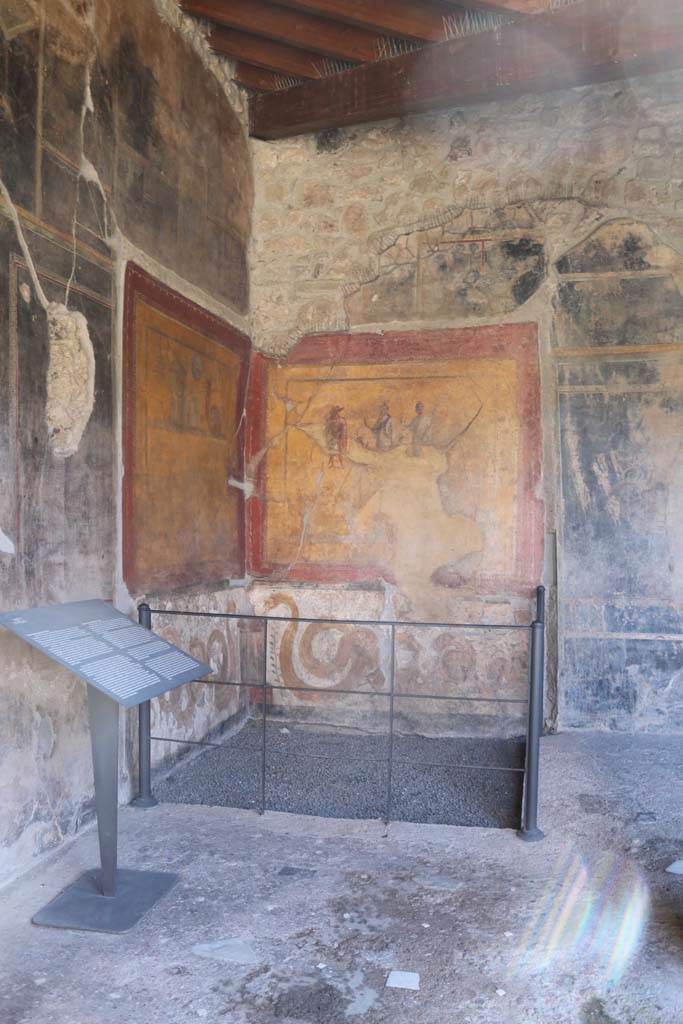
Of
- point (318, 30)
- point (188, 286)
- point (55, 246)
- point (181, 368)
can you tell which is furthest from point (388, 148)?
point (55, 246)

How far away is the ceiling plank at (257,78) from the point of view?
16.2 feet

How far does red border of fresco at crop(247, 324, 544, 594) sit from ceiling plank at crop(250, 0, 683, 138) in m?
1.42

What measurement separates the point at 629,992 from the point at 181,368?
346cm

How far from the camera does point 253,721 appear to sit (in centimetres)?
511

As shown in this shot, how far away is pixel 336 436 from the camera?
17.0ft

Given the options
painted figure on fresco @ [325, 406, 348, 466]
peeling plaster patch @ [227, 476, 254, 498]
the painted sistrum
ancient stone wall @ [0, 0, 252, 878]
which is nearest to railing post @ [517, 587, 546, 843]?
the painted sistrum

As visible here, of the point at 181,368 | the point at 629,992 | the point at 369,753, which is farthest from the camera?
the point at 369,753

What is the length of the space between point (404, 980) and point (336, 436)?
3543 mm

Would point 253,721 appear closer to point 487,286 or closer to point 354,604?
point 354,604

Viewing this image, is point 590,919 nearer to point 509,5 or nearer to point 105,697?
point 105,697

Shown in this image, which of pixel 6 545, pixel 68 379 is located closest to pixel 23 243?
pixel 68 379

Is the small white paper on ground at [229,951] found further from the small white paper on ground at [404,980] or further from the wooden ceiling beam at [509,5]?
the wooden ceiling beam at [509,5]

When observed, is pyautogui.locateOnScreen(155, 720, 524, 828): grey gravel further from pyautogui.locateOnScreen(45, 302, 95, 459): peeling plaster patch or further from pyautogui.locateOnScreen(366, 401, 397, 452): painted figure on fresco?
pyautogui.locateOnScreen(366, 401, 397, 452): painted figure on fresco

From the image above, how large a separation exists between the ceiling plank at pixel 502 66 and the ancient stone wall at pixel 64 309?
116 cm
